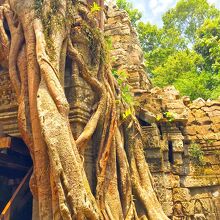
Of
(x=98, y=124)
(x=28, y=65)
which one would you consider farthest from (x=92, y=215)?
(x=28, y=65)

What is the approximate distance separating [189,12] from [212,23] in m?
5.75

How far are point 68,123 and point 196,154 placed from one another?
10.8 ft

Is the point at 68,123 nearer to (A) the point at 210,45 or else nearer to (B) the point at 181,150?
(B) the point at 181,150

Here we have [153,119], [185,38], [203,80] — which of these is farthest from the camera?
[185,38]

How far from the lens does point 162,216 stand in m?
4.73

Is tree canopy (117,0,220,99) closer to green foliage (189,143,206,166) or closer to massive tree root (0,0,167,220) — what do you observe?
green foliage (189,143,206,166)

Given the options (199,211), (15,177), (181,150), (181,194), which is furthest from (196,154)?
(15,177)

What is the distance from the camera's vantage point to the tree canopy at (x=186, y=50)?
12.7 m

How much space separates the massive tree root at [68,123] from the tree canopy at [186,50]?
7.00m

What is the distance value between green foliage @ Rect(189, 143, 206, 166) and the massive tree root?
55.7 inches

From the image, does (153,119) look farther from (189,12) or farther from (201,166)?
(189,12)

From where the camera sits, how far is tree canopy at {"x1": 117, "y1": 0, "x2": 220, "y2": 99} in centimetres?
1267

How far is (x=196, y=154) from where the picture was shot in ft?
20.4

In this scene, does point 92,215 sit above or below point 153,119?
below
